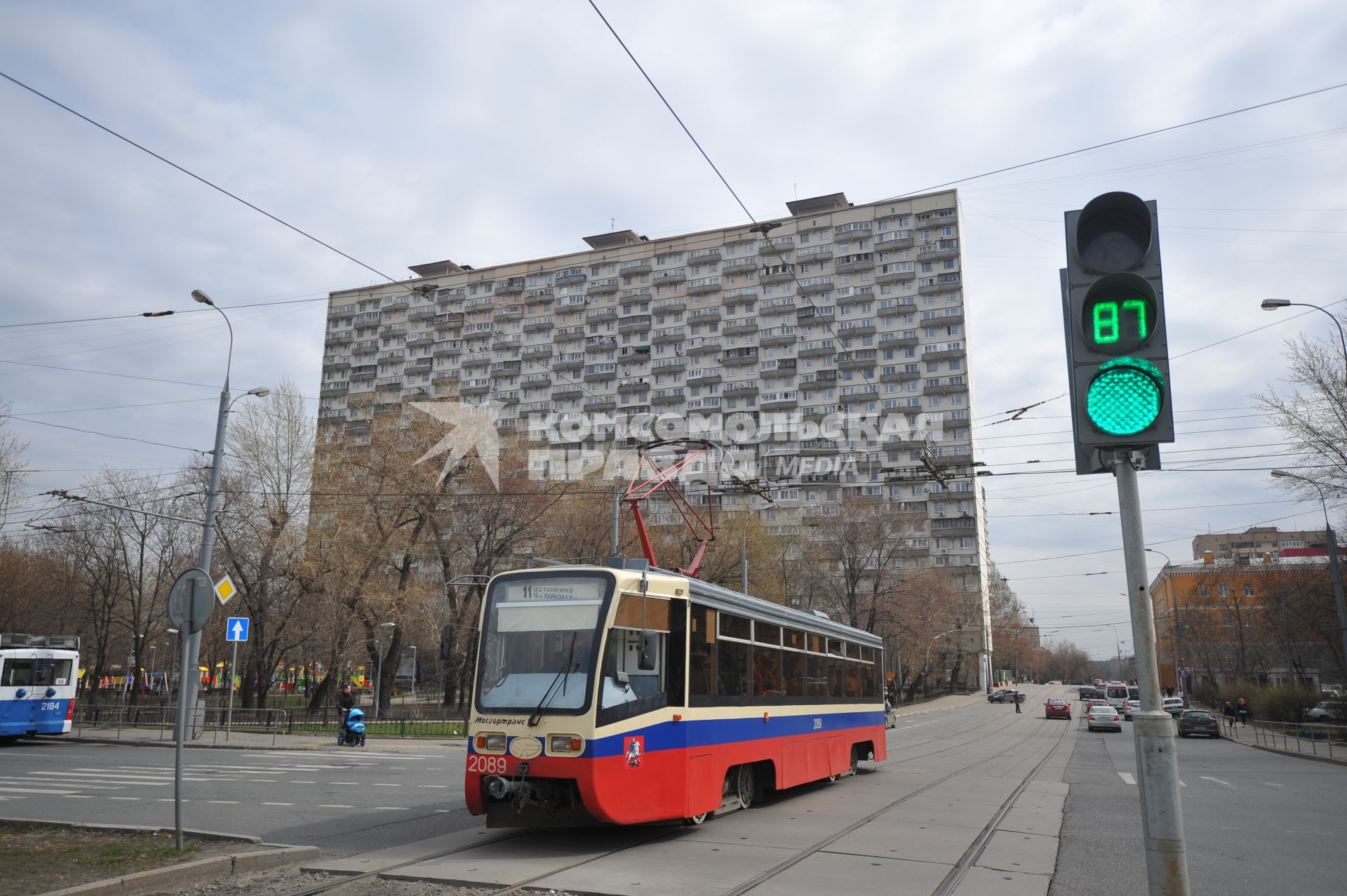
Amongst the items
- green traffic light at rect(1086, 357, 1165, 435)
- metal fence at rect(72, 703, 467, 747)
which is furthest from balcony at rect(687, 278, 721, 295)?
green traffic light at rect(1086, 357, 1165, 435)

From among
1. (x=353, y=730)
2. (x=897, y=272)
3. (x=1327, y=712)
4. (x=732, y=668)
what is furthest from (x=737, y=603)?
(x=897, y=272)

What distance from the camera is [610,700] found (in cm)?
950

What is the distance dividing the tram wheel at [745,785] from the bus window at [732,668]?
112cm

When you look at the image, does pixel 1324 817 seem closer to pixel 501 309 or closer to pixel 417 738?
pixel 417 738

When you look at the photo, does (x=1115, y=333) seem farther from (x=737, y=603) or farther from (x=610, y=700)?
(x=737, y=603)

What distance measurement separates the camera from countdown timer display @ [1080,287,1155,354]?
4836 millimetres

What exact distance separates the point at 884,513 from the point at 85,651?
2066 inches

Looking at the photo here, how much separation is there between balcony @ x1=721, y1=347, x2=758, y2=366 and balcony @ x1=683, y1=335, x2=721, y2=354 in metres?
0.95

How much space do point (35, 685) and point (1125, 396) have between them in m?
30.0

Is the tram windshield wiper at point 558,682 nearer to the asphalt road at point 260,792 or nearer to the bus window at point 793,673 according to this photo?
the asphalt road at point 260,792

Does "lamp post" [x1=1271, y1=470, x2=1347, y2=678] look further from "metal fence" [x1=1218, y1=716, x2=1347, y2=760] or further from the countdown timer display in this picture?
the countdown timer display

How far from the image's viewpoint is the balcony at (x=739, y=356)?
88.7 m

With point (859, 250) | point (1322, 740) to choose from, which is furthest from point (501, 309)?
point (1322, 740)

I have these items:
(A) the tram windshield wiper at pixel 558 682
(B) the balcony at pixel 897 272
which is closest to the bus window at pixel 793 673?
(A) the tram windshield wiper at pixel 558 682
